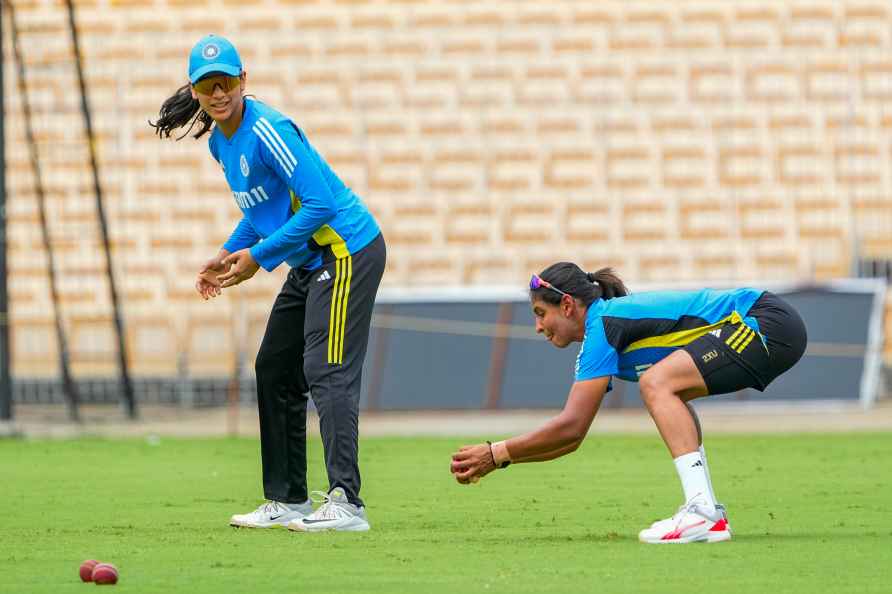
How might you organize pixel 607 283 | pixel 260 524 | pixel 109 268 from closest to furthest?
1. pixel 607 283
2. pixel 260 524
3. pixel 109 268

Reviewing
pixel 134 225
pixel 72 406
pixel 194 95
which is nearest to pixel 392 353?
pixel 72 406

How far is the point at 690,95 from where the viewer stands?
19.2 meters

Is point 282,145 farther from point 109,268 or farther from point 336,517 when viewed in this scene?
point 109,268

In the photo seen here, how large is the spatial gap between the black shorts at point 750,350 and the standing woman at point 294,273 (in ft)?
4.44

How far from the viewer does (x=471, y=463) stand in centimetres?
618

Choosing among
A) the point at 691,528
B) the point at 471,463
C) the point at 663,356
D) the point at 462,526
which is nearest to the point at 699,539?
the point at 691,528

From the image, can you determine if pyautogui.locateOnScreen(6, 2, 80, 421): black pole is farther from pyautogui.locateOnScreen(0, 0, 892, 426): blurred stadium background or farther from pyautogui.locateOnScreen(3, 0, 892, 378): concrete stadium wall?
pyautogui.locateOnScreen(3, 0, 892, 378): concrete stadium wall

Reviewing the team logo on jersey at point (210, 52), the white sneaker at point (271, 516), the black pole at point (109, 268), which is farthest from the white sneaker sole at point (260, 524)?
the black pole at point (109, 268)

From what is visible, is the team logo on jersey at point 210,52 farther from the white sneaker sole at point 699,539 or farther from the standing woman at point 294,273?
the white sneaker sole at point 699,539

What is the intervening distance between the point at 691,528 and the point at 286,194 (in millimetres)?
2072

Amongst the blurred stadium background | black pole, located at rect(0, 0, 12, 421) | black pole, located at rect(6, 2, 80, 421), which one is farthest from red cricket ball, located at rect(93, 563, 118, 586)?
the blurred stadium background

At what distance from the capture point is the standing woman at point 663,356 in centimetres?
620

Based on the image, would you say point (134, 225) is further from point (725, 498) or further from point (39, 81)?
point (725, 498)

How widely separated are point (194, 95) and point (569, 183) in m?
12.4
